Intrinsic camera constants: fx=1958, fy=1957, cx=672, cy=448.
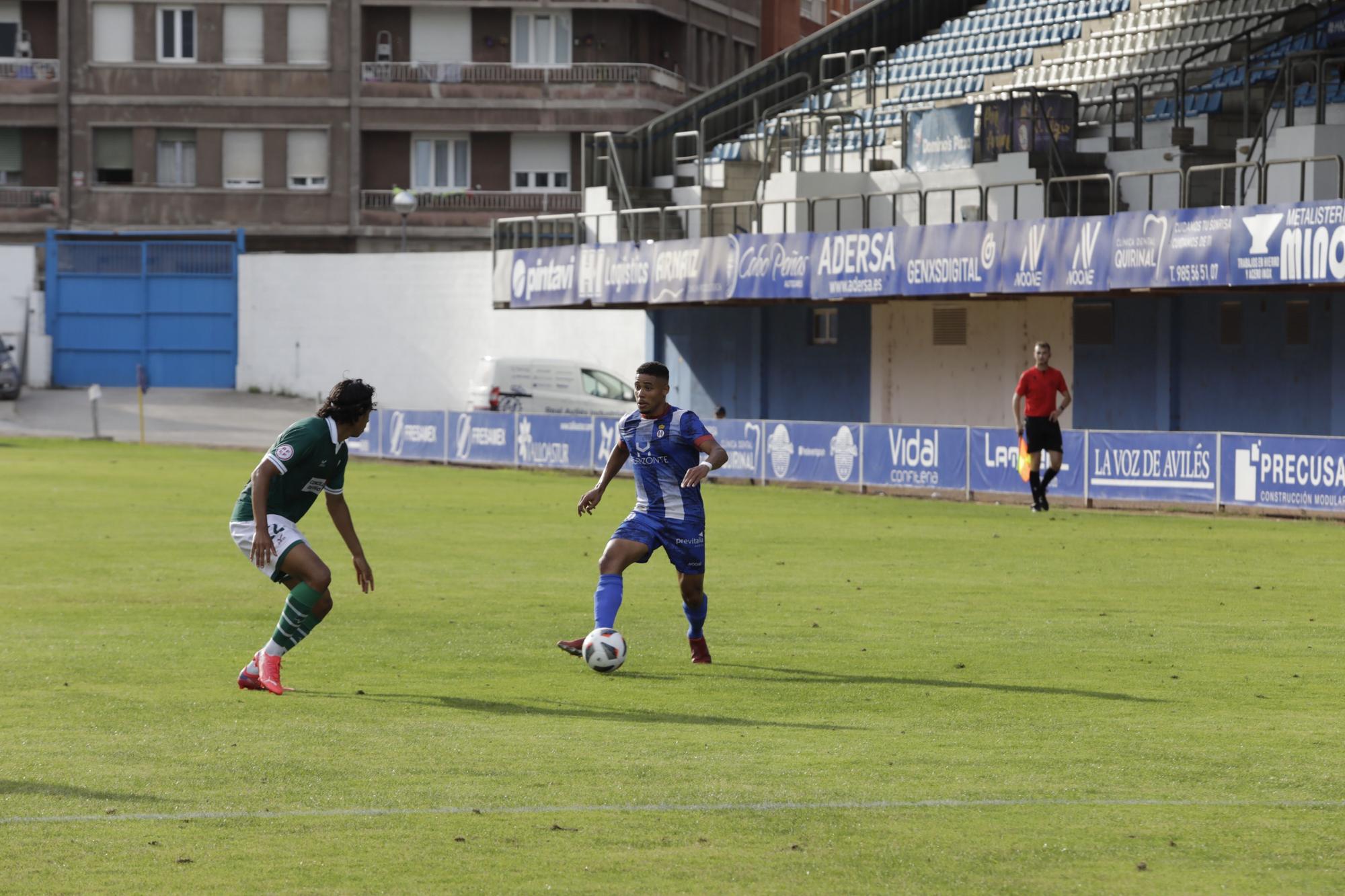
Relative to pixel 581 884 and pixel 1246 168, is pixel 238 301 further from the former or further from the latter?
pixel 581 884

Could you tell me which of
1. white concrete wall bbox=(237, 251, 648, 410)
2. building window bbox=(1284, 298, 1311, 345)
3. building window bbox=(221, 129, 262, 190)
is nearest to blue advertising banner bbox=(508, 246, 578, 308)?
white concrete wall bbox=(237, 251, 648, 410)

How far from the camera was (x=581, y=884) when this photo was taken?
6625 millimetres

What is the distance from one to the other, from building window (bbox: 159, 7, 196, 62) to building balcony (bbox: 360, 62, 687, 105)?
5424mm

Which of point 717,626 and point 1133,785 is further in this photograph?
point 717,626

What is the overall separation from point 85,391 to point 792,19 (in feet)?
100

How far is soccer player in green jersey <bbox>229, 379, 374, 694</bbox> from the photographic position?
10633 millimetres

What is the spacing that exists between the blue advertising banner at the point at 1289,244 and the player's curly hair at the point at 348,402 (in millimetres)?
18567

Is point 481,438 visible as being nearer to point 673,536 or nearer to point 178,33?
point 673,536

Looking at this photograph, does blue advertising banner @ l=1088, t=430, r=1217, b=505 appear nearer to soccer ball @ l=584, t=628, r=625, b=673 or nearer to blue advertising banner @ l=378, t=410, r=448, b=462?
soccer ball @ l=584, t=628, r=625, b=673

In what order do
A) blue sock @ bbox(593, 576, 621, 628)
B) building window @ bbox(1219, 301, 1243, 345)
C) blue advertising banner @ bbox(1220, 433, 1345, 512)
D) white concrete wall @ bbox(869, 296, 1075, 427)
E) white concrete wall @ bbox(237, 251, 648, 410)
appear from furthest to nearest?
white concrete wall @ bbox(237, 251, 648, 410) → white concrete wall @ bbox(869, 296, 1075, 427) → building window @ bbox(1219, 301, 1243, 345) → blue advertising banner @ bbox(1220, 433, 1345, 512) → blue sock @ bbox(593, 576, 621, 628)

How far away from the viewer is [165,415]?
53.3 metres

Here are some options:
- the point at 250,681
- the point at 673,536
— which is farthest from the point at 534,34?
the point at 250,681

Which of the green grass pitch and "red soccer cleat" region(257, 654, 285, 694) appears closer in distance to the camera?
the green grass pitch

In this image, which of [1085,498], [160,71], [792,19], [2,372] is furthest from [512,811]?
[792,19]
